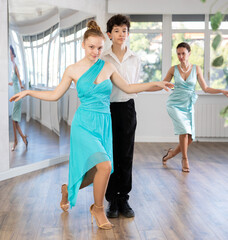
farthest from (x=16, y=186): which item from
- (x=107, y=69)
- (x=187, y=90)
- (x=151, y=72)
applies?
(x=151, y=72)

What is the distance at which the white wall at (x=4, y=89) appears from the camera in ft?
15.4

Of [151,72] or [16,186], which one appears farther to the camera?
[151,72]

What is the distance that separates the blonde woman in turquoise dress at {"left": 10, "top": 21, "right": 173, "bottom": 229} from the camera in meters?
3.00

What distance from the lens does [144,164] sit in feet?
19.1

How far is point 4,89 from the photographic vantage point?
473cm

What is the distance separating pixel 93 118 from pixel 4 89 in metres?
2.02

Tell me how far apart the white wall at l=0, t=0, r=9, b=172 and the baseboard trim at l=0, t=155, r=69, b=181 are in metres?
0.08

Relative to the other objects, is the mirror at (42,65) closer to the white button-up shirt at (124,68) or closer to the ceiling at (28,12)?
the ceiling at (28,12)

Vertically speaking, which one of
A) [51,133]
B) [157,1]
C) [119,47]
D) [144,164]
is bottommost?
[144,164]

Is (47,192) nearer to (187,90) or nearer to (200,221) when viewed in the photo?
(200,221)

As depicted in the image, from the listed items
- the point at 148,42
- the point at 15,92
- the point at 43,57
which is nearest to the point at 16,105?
the point at 15,92

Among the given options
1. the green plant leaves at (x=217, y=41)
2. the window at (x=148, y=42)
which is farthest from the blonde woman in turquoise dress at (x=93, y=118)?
the window at (x=148, y=42)

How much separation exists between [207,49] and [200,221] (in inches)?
217

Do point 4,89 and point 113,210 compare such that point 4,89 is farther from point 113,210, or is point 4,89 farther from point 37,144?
point 113,210
